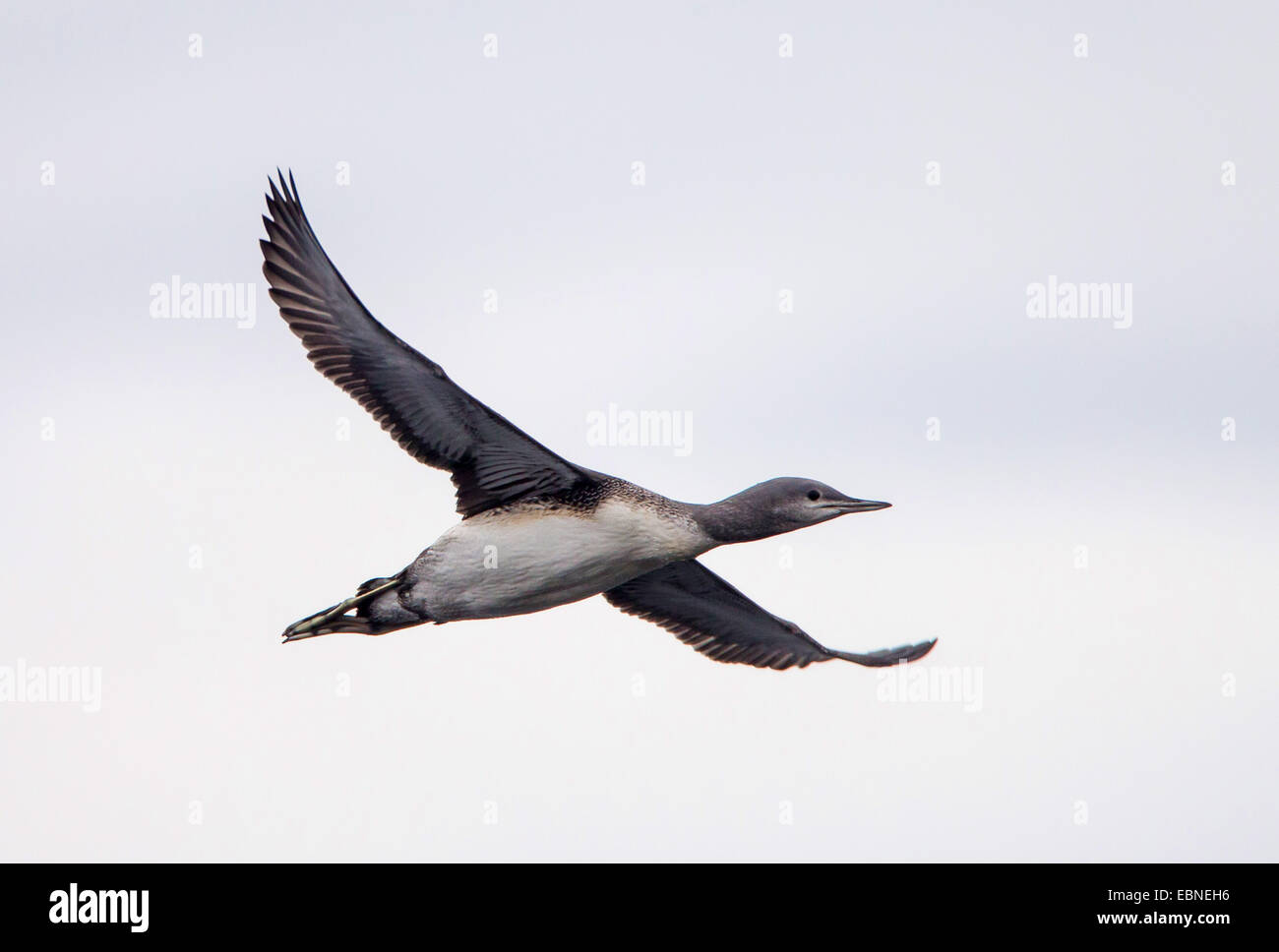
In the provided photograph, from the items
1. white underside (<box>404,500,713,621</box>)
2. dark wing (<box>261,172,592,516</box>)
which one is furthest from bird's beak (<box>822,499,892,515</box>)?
dark wing (<box>261,172,592,516</box>)

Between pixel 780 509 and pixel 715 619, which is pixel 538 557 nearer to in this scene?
A: pixel 780 509

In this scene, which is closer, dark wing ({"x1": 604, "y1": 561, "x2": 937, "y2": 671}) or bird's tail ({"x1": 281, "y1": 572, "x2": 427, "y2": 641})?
bird's tail ({"x1": 281, "y1": 572, "x2": 427, "y2": 641})

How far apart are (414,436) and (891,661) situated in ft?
20.3

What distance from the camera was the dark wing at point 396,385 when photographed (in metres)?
18.5

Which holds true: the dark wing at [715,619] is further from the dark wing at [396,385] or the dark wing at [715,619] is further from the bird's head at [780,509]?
the dark wing at [396,385]

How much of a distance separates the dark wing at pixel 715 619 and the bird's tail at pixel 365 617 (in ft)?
11.9

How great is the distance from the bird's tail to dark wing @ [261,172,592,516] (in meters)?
1.26

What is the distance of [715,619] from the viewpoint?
72.9ft

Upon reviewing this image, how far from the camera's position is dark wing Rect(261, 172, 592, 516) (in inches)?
730

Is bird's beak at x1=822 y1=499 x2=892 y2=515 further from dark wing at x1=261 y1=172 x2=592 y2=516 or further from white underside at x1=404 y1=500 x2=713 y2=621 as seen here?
dark wing at x1=261 y1=172 x2=592 y2=516

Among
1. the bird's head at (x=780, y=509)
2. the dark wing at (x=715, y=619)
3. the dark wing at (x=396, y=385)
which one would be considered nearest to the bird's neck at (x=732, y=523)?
the bird's head at (x=780, y=509)

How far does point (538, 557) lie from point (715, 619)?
4.20 metres
